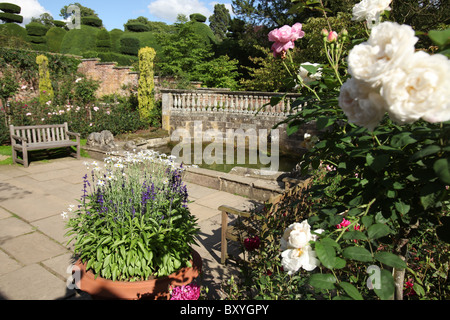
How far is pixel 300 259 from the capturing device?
1036 mm

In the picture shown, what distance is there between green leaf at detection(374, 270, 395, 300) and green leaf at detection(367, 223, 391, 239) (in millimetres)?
149

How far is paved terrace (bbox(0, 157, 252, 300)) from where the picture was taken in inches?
114

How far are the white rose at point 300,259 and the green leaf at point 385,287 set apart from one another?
20cm

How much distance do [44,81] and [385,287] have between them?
12.8 metres

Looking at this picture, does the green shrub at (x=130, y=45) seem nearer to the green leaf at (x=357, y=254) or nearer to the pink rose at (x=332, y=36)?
the pink rose at (x=332, y=36)

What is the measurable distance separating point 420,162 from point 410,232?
0.58 meters

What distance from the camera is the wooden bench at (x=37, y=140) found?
6.90 m

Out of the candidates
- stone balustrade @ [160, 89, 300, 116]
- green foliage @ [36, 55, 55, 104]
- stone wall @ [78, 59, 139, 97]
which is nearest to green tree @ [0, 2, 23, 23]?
stone wall @ [78, 59, 139, 97]

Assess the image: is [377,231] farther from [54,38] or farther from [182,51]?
[54,38]

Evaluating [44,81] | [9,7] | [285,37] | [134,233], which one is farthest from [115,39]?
[285,37]

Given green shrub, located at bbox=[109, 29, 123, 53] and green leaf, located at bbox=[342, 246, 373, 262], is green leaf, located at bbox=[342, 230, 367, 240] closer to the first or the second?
green leaf, located at bbox=[342, 246, 373, 262]

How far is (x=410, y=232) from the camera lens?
142 centimetres

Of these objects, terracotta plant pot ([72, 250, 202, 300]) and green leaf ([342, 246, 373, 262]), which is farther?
terracotta plant pot ([72, 250, 202, 300])
